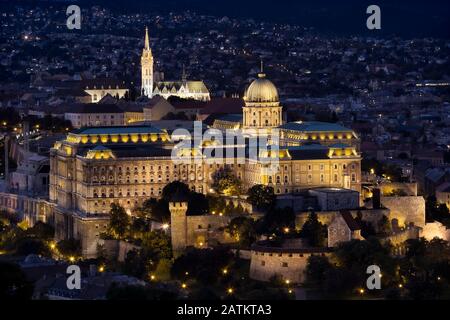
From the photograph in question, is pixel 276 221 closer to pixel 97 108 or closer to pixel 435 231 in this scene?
pixel 435 231

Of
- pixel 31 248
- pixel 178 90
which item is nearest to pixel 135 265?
pixel 31 248

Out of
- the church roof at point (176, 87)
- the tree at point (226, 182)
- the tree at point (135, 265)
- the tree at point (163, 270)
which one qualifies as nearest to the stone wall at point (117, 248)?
the tree at point (135, 265)

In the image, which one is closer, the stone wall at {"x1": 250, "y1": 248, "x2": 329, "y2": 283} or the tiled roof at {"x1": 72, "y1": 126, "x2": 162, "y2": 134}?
the stone wall at {"x1": 250, "y1": 248, "x2": 329, "y2": 283}

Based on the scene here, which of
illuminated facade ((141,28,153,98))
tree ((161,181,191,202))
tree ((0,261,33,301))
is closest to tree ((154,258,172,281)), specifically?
tree ((161,181,191,202))

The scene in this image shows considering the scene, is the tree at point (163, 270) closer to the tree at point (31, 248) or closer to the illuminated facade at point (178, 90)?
the tree at point (31, 248)

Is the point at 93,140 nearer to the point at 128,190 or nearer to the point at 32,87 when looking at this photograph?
the point at 128,190

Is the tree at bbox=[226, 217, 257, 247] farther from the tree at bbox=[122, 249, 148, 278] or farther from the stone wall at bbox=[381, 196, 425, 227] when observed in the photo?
the stone wall at bbox=[381, 196, 425, 227]

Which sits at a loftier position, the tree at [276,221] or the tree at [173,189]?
the tree at [173,189]
